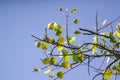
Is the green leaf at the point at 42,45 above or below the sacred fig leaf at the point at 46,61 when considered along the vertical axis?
above

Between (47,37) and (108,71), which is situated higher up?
(47,37)

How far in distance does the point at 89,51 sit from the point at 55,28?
0.47 meters

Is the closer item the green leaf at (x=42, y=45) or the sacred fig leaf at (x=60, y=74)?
the sacred fig leaf at (x=60, y=74)

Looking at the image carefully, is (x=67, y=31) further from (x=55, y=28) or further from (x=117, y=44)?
(x=117, y=44)

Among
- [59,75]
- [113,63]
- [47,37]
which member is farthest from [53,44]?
[113,63]

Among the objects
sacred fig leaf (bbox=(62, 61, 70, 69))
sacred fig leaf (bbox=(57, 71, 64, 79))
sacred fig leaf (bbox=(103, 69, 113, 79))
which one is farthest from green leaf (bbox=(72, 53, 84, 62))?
→ sacred fig leaf (bbox=(103, 69, 113, 79))

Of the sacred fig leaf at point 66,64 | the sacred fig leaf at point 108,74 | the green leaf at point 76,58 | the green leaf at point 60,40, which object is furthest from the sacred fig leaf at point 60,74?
the sacred fig leaf at point 108,74

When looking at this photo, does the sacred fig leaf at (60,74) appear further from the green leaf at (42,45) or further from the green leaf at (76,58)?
the green leaf at (42,45)

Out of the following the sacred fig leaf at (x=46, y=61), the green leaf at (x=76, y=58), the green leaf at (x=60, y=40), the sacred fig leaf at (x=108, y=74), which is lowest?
the sacred fig leaf at (x=108, y=74)

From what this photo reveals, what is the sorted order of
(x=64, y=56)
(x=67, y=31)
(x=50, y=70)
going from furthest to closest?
(x=50, y=70)
(x=64, y=56)
(x=67, y=31)

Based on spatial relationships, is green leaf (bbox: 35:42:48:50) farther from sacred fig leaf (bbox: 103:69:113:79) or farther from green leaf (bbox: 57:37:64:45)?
sacred fig leaf (bbox: 103:69:113:79)

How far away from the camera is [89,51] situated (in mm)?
2639

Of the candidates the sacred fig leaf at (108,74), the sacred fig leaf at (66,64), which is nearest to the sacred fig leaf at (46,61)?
the sacred fig leaf at (66,64)

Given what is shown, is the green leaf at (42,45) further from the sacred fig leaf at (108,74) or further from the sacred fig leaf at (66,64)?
the sacred fig leaf at (108,74)
